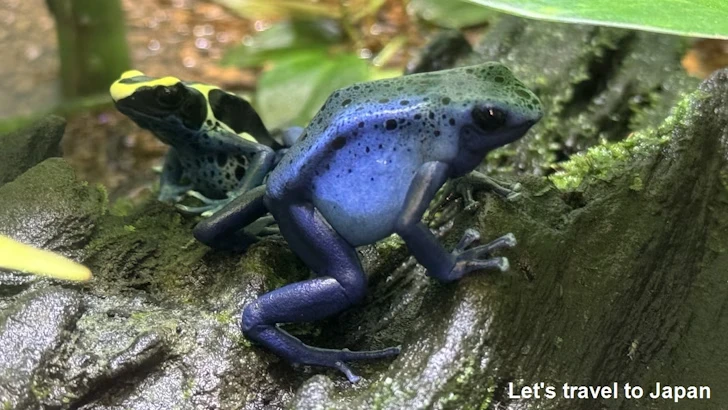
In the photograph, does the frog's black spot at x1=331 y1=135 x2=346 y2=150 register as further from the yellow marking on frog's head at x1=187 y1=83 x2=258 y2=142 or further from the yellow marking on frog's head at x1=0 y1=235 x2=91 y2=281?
the yellow marking on frog's head at x1=187 y1=83 x2=258 y2=142

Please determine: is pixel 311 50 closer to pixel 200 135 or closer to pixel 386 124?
pixel 200 135

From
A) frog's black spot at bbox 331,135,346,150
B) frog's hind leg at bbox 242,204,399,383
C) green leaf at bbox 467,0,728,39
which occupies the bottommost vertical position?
frog's hind leg at bbox 242,204,399,383

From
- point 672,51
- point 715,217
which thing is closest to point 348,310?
point 715,217

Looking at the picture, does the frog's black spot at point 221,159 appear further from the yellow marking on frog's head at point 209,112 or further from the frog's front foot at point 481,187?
the frog's front foot at point 481,187

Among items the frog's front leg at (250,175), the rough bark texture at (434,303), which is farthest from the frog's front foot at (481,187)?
the frog's front leg at (250,175)

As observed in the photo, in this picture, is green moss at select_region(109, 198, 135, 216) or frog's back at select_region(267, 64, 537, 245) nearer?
frog's back at select_region(267, 64, 537, 245)

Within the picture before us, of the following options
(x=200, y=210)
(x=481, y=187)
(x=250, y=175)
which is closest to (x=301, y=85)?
(x=250, y=175)

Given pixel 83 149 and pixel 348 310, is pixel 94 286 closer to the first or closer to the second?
pixel 348 310

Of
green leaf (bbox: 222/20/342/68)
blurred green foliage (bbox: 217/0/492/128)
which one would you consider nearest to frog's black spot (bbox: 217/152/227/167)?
blurred green foliage (bbox: 217/0/492/128)
